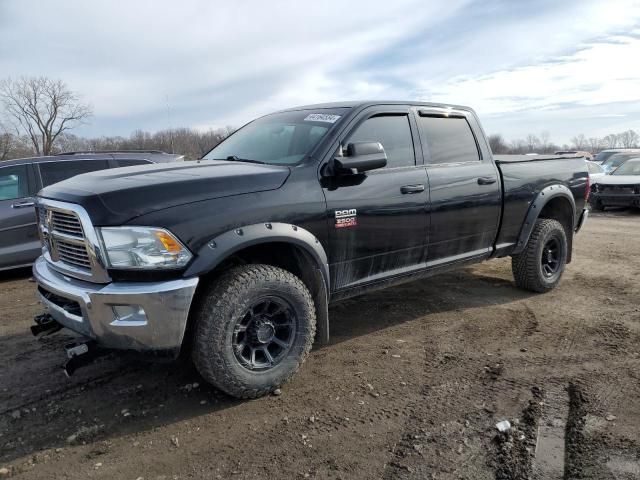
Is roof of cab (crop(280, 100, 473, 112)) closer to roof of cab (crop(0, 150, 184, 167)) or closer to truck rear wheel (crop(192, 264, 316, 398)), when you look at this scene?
truck rear wheel (crop(192, 264, 316, 398))

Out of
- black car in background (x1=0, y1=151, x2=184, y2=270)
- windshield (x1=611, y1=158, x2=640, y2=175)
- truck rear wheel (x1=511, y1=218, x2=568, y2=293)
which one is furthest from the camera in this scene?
windshield (x1=611, y1=158, x2=640, y2=175)

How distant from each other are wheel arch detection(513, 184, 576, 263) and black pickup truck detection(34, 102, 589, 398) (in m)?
0.50

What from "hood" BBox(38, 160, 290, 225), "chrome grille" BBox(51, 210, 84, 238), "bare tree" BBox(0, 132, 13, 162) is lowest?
"chrome grille" BBox(51, 210, 84, 238)

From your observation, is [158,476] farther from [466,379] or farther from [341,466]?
[466,379]

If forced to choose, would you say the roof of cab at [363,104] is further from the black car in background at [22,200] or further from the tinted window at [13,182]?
the tinted window at [13,182]

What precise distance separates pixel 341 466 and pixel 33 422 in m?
1.91

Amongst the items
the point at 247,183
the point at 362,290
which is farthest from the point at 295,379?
the point at 247,183

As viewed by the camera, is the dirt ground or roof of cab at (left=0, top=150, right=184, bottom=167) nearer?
the dirt ground

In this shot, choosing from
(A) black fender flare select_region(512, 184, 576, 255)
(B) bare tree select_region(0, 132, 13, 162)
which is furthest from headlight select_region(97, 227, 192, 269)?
(B) bare tree select_region(0, 132, 13, 162)

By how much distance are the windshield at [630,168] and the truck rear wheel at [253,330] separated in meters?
14.7

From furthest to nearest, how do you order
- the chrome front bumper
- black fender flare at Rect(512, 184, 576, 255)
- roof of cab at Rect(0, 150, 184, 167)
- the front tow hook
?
roof of cab at Rect(0, 150, 184, 167) → black fender flare at Rect(512, 184, 576, 255) → the front tow hook → the chrome front bumper

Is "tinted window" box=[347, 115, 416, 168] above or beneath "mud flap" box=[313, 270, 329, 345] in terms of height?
above

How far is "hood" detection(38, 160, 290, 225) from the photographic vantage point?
2.69 metres

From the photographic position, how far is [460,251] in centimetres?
444
